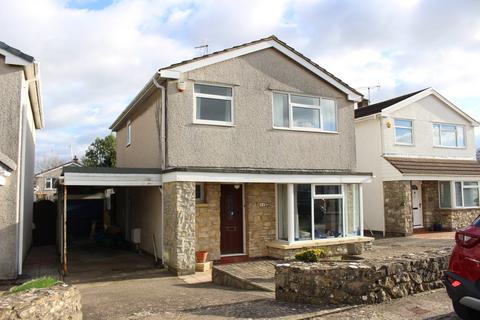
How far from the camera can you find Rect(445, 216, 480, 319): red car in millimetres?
5082

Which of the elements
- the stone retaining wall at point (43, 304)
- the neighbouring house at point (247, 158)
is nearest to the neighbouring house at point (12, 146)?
the neighbouring house at point (247, 158)

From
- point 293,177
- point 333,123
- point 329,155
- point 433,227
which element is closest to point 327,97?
point 333,123

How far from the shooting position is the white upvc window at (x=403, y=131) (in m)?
19.6

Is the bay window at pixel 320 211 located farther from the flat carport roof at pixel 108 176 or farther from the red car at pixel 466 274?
the red car at pixel 466 274

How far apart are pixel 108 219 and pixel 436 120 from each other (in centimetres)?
1645

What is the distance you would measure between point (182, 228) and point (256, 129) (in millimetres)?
3796

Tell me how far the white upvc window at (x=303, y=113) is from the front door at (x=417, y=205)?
811 cm

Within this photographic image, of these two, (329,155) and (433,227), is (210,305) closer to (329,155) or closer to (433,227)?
(329,155)

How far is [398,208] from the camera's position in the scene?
18.1m

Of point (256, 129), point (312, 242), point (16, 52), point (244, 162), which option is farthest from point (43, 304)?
point (312, 242)

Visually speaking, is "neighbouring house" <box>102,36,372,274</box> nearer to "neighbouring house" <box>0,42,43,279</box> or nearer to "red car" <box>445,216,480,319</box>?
"neighbouring house" <box>0,42,43,279</box>

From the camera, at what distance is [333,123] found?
14.3 metres

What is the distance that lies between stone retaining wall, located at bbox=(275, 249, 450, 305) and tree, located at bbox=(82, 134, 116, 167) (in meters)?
27.5

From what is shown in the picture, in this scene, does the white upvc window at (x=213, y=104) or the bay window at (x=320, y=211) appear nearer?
the white upvc window at (x=213, y=104)
